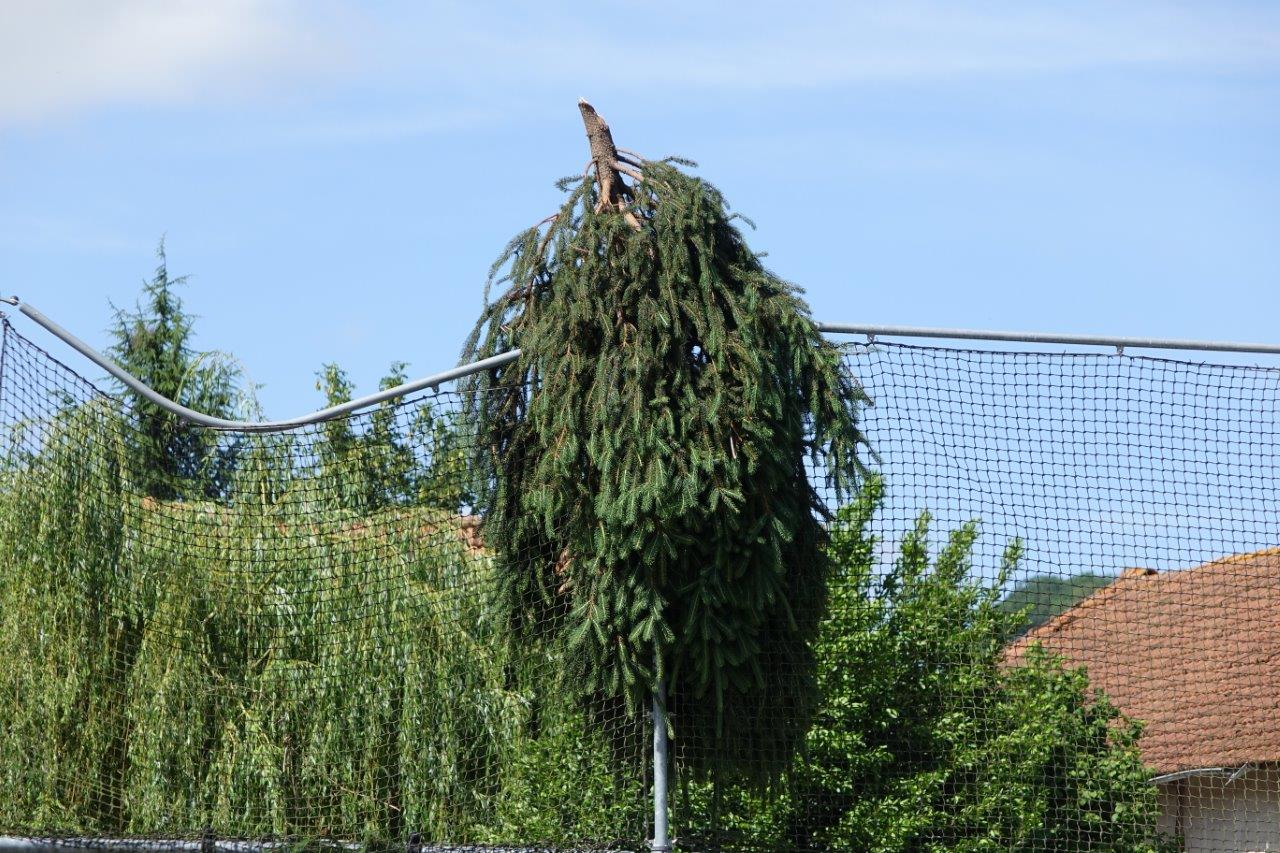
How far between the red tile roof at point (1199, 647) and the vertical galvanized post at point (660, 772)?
1.68m

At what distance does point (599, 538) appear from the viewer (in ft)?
15.6

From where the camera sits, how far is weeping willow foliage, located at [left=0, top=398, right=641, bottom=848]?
7.78 metres

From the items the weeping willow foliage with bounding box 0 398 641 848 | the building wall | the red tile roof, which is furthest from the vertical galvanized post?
the building wall

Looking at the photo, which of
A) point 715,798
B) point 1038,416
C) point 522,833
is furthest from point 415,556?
point 1038,416

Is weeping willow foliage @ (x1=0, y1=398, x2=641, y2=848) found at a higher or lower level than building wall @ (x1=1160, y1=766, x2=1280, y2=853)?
higher

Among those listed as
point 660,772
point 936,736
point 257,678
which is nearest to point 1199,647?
point 936,736

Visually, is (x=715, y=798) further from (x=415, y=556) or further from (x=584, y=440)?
(x=415, y=556)

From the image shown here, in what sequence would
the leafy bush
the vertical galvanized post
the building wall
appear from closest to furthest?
the vertical galvanized post < the leafy bush < the building wall

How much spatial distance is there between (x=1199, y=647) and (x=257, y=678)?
5.14 m

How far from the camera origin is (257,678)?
817 cm

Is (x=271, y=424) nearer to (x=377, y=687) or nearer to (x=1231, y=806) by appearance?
(x=377, y=687)

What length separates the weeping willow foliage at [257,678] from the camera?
25.5ft

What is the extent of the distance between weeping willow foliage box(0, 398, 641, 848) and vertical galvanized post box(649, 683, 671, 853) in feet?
9.51

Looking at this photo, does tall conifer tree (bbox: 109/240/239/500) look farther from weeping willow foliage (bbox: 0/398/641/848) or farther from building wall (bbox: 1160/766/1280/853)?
building wall (bbox: 1160/766/1280/853)
